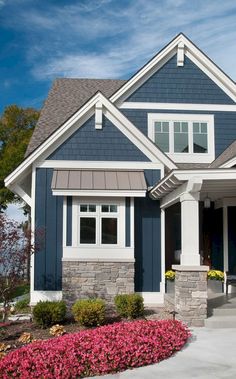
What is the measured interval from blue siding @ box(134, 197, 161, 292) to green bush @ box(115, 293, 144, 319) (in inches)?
84.0

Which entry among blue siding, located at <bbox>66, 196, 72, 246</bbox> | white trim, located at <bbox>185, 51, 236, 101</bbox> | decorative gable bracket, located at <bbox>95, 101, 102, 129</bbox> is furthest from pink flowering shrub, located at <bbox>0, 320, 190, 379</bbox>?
white trim, located at <bbox>185, 51, 236, 101</bbox>

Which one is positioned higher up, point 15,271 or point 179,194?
point 179,194

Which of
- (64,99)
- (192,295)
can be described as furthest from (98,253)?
(64,99)

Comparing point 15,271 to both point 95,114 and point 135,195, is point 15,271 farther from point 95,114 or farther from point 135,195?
point 95,114

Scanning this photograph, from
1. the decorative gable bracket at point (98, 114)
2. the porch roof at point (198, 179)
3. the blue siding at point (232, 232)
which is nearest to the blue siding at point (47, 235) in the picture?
the decorative gable bracket at point (98, 114)

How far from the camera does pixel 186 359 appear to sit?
286 inches

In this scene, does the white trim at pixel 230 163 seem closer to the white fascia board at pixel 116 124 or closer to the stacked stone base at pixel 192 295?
the white fascia board at pixel 116 124

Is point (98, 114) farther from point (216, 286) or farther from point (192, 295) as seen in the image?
point (216, 286)

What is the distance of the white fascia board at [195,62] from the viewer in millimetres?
15109

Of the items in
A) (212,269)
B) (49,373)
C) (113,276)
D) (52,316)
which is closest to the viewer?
(49,373)

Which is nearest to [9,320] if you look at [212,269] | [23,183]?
[23,183]

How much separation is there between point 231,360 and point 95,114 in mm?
7992

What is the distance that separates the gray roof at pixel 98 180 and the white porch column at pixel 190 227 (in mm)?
2420

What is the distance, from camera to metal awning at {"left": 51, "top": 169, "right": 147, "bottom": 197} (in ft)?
40.1
